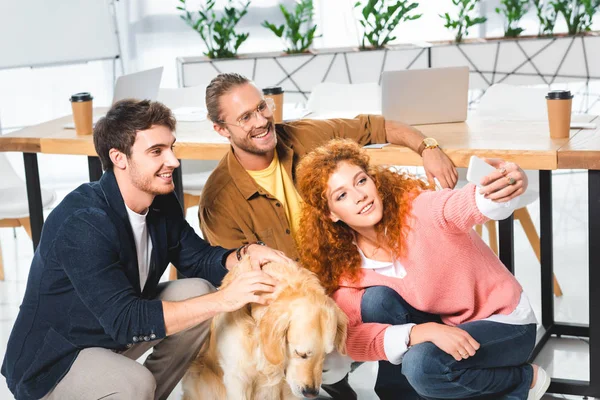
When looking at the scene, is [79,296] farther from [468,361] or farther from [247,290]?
[468,361]

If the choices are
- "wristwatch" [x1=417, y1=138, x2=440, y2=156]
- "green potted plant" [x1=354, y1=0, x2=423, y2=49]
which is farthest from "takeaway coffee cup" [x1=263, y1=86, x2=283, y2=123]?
"green potted plant" [x1=354, y1=0, x2=423, y2=49]

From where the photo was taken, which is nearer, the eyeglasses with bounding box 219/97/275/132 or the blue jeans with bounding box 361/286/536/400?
the blue jeans with bounding box 361/286/536/400

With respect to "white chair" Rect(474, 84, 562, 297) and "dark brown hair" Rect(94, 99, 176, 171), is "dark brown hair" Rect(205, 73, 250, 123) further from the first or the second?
"white chair" Rect(474, 84, 562, 297)

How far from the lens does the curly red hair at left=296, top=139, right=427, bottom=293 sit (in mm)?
2291

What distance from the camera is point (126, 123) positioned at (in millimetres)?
2193

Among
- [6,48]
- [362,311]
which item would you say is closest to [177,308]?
[362,311]

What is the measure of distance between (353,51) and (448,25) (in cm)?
70

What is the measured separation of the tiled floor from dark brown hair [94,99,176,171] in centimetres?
103

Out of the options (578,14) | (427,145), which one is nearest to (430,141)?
(427,145)

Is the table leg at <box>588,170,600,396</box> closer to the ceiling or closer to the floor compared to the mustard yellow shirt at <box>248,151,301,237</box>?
closer to the floor

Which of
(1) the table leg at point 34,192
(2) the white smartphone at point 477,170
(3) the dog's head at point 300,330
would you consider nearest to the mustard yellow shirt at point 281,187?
(3) the dog's head at point 300,330

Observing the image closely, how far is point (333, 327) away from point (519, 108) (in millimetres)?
2003

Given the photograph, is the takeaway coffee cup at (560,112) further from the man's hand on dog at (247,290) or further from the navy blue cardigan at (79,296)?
the navy blue cardigan at (79,296)

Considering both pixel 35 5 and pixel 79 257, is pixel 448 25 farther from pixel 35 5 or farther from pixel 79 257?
pixel 79 257
